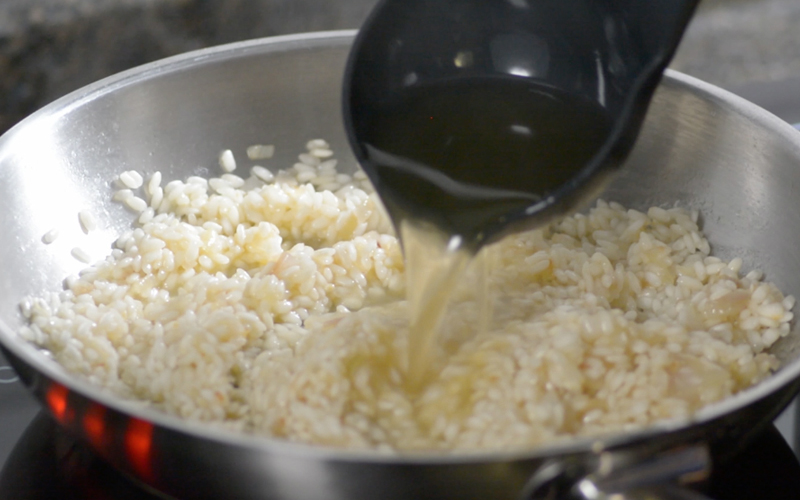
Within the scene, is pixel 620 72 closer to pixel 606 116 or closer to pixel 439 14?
pixel 606 116

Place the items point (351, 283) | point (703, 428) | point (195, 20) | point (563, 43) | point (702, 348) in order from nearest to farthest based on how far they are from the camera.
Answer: point (703, 428)
point (702, 348)
point (563, 43)
point (351, 283)
point (195, 20)

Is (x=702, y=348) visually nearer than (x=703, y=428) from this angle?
No

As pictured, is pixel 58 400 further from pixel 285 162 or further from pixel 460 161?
pixel 285 162

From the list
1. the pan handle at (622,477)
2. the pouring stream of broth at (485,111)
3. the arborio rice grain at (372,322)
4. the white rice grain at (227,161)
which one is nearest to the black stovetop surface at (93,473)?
the arborio rice grain at (372,322)

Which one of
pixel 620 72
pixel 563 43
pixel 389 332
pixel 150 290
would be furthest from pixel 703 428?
pixel 150 290

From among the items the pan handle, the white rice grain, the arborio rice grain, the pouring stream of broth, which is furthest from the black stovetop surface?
the white rice grain

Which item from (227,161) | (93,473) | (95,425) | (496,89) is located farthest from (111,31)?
(95,425)
